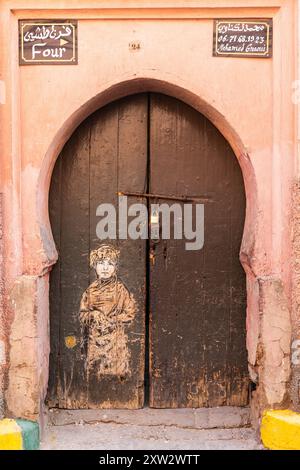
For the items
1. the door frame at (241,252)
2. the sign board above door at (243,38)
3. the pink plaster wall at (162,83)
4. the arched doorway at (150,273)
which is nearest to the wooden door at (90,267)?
the arched doorway at (150,273)

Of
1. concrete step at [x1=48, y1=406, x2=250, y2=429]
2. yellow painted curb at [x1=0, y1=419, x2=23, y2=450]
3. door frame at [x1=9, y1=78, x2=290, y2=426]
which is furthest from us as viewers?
concrete step at [x1=48, y1=406, x2=250, y2=429]

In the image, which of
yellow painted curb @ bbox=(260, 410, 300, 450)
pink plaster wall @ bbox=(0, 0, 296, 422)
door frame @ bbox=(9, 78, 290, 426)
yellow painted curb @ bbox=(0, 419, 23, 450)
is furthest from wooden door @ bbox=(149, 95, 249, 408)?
yellow painted curb @ bbox=(0, 419, 23, 450)

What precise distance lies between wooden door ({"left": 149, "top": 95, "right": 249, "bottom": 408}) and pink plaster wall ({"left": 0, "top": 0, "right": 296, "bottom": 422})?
34cm

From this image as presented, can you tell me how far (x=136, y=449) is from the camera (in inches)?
141

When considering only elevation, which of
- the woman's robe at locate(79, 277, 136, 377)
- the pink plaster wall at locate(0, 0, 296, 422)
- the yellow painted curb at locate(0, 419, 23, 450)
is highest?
the pink plaster wall at locate(0, 0, 296, 422)

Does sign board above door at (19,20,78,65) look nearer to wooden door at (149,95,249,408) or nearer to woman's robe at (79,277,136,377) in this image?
wooden door at (149,95,249,408)

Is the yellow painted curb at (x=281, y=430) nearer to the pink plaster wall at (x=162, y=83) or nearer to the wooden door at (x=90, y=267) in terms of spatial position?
the pink plaster wall at (x=162, y=83)

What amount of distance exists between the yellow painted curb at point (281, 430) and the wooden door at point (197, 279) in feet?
1.53

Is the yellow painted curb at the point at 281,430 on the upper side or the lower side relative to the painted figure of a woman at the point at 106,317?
lower

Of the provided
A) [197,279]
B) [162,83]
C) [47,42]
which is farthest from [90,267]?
[47,42]

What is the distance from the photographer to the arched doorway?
3.94 metres

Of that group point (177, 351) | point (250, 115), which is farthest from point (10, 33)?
point (177, 351)

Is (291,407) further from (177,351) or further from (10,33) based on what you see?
(10,33)

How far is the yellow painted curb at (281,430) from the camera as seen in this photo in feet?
11.2
